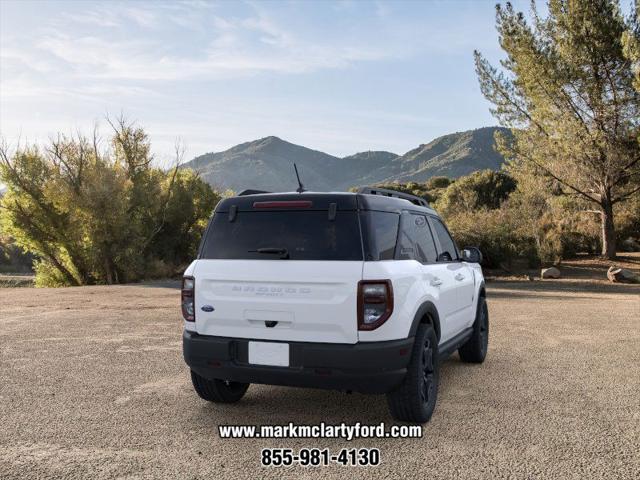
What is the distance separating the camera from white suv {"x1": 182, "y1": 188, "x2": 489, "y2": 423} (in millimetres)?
4062

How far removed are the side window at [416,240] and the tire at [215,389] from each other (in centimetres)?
195

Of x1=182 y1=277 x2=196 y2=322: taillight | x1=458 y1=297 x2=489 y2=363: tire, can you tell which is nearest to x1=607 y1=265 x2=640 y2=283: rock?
x1=458 y1=297 x2=489 y2=363: tire

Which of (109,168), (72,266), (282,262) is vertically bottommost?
(72,266)

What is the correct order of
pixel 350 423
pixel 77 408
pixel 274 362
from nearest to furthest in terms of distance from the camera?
pixel 274 362, pixel 350 423, pixel 77 408

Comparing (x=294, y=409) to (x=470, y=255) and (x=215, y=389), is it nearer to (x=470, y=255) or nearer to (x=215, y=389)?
(x=215, y=389)

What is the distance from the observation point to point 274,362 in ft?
13.9

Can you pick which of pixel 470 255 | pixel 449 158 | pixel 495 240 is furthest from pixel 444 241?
pixel 449 158

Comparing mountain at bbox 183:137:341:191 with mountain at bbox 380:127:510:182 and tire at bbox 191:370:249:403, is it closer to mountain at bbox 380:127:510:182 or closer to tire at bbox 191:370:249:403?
mountain at bbox 380:127:510:182

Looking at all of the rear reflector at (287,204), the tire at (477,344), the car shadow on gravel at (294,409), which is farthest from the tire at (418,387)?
the tire at (477,344)

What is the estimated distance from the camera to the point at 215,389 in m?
5.01

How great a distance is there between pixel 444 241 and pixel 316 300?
8.28 ft

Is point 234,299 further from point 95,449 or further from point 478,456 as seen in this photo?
point 478,456

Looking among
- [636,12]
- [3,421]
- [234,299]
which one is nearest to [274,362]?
[234,299]

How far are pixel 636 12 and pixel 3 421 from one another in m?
23.6
